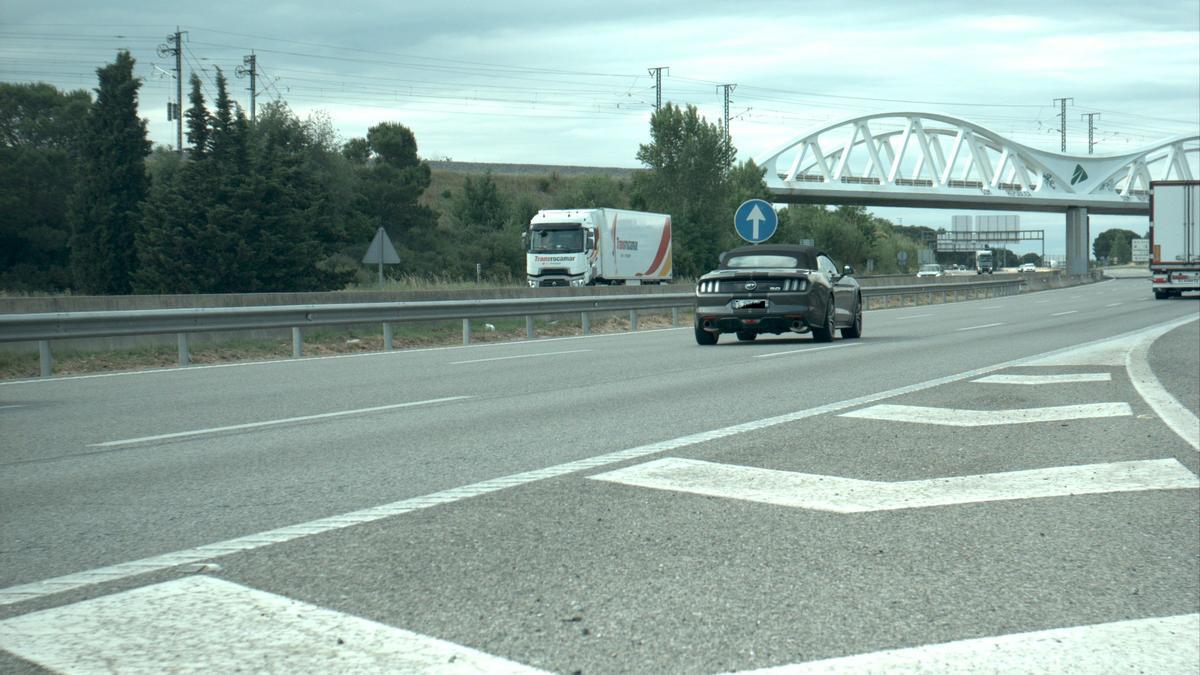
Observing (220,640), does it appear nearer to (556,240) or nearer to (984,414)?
(984,414)

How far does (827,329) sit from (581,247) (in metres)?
22.5

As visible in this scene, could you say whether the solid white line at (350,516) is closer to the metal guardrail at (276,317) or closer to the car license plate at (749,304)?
the car license plate at (749,304)

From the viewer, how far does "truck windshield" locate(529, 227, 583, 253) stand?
134ft

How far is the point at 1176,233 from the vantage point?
4306 cm

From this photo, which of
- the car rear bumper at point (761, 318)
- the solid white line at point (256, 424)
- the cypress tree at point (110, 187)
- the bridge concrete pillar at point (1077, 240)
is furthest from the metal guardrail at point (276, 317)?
the bridge concrete pillar at point (1077, 240)

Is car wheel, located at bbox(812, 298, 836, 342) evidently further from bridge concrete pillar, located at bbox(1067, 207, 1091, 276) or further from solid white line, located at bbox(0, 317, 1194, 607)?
bridge concrete pillar, located at bbox(1067, 207, 1091, 276)

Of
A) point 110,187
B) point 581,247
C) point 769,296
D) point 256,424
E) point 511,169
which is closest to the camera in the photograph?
point 256,424

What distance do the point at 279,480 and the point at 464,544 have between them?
198cm

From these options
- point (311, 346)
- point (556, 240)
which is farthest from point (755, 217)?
point (556, 240)

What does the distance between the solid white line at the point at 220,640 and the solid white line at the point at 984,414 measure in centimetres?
609

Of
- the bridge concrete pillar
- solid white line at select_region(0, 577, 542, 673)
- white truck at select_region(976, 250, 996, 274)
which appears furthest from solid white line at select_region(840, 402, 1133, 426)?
white truck at select_region(976, 250, 996, 274)

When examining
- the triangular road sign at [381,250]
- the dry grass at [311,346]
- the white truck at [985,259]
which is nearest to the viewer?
the dry grass at [311,346]

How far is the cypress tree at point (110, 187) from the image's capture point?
4947 cm

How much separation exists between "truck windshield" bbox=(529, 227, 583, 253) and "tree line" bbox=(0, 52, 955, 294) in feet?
6.52
